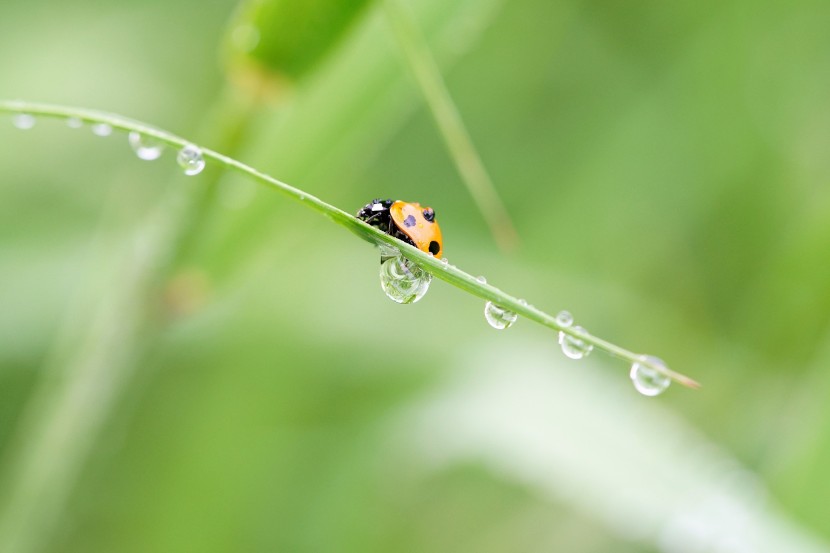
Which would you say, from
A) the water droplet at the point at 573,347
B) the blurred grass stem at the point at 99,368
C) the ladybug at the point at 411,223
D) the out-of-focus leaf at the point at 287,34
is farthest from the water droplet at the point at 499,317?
the blurred grass stem at the point at 99,368

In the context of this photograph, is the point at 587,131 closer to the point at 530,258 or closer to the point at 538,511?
the point at 530,258

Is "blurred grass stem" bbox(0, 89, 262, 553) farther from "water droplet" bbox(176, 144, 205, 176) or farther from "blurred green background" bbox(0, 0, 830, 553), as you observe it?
"water droplet" bbox(176, 144, 205, 176)

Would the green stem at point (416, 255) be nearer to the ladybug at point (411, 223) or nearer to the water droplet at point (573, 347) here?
the water droplet at point (573, 347)

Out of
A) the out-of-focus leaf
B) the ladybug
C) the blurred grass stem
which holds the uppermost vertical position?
the out-of-focus leaf

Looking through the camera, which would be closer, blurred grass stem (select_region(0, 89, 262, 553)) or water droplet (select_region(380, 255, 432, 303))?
water droplet (select_region(380, 255, 432, 303))

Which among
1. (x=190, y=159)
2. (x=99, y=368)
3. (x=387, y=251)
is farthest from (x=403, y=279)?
Answer: (x=99, y=368)

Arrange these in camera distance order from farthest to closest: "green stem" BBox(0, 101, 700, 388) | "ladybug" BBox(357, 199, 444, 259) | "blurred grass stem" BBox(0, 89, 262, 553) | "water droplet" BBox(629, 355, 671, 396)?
"blurred grass stem" BBox(0, 89, 262, 553) → "ladybug" BBox(357, 199, 444, 259) → "water droplet" BBox(629, 355, 671, 396) → "green stem" BBox(0, 101, 700, 388)

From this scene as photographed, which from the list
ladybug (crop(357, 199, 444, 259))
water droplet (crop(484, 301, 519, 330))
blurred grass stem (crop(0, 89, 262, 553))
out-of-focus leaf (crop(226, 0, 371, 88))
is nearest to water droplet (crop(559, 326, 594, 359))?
water droplet (crop(484, 301, 519, 330))
